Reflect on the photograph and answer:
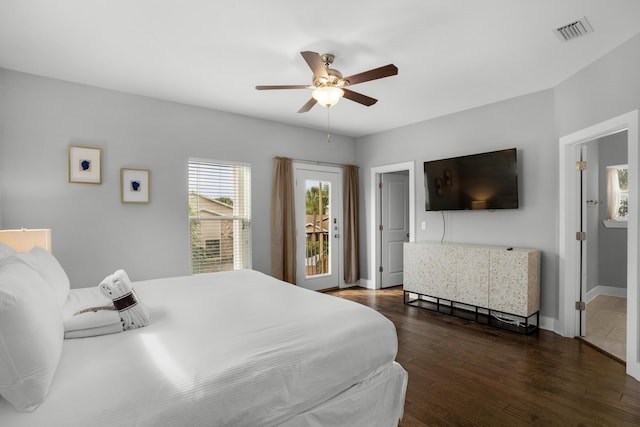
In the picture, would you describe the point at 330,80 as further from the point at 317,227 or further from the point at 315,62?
the point at 317,227

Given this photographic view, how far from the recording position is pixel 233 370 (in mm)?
1329

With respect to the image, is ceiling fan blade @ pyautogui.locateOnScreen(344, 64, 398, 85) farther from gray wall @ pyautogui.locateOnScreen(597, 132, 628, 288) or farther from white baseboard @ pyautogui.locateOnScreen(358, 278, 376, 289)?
gray wall @ pyautogui.locateOnScreen(597, 132, 628, 288)

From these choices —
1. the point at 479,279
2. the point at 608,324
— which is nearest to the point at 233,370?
the point at 479,279

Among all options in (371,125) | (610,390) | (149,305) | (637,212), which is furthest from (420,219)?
(149,305)

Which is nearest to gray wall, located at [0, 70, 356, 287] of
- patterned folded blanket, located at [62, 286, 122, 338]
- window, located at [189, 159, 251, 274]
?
window, located at [189, 159, 251, 274]

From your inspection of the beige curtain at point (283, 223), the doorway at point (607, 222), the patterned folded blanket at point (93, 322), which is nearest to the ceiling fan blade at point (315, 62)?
the patterned folded blanket at point (93, 322)

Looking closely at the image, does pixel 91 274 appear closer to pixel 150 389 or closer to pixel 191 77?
pixel 191 77

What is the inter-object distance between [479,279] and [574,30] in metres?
2.59

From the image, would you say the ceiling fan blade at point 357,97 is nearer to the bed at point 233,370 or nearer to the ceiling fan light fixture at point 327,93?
the ceiling fan light fixture at point 327,93

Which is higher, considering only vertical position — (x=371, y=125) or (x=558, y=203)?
Answer: (x=371, y=125)

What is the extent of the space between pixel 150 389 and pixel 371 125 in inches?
185

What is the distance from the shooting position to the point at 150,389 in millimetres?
1190

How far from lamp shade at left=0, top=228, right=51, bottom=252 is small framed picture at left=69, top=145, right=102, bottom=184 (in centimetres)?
99

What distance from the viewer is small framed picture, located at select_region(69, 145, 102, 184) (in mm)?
3404
